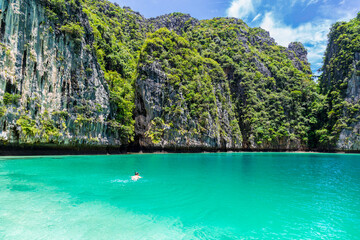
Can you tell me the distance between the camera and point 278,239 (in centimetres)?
754

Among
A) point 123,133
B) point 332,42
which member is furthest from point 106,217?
point 332,42

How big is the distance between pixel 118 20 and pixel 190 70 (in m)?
36.7

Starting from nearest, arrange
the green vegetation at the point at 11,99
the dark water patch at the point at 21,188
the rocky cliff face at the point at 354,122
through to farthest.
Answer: the dark water patch at the point at 21,188
the green vegetation at the point at 11,99
the rocky cliff face at the point at 354,122

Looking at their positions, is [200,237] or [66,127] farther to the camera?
[66,127]

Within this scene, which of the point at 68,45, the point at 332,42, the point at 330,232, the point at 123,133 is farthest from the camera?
the point at 332,42

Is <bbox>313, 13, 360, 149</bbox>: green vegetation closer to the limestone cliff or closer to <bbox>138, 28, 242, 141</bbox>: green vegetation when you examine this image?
the limestone cliff

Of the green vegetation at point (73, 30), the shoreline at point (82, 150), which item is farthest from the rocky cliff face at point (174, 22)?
the shoreline at point (82, 150)

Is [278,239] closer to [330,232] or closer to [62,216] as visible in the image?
[330,232]

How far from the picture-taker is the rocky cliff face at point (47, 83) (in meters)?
26.2

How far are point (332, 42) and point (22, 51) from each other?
8429 centimetres

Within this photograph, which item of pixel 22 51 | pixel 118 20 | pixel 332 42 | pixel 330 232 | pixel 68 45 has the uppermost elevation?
pixel 118 20

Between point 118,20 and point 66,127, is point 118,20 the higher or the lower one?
the higher one

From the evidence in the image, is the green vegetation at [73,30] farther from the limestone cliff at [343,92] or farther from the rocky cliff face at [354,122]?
the rocky cliff face at [354,122]

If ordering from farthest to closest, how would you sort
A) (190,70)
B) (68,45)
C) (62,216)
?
1. (190,70)
2. (68,45)
3. (62,216)
